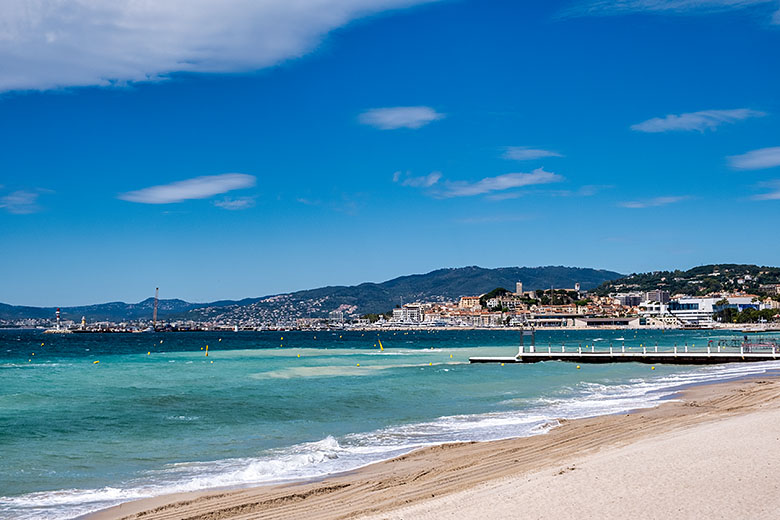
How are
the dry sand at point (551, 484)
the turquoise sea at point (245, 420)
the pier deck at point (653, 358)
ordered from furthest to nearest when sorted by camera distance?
the pier deck at point (653, 358)
the turquoise sea at point (245, 420)
the dry sand at point (551, 484)

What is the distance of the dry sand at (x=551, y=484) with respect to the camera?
27.5 feet

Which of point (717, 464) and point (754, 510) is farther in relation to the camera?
point (717, 464)

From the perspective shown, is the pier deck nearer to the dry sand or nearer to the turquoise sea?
the turquoise sea

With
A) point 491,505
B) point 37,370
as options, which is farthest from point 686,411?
point 37,370

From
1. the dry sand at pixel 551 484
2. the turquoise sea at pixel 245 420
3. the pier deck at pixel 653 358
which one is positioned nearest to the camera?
the dry sand at pixel 551 484

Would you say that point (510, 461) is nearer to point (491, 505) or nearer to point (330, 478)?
point (330, 478)

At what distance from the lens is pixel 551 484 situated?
378 inches

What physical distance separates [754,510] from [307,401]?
1969 cm

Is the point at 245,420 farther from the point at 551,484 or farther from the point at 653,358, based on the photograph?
the point at 653,358

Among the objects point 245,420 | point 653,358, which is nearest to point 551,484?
point 245,420

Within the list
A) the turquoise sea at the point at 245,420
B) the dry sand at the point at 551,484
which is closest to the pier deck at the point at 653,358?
the turquoise sea at the point at 245,420

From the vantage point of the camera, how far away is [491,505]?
8.70m

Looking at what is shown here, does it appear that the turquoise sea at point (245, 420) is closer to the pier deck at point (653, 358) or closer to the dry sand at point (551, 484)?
the dry sand at point (551, 484)

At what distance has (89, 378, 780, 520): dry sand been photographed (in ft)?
27.5
